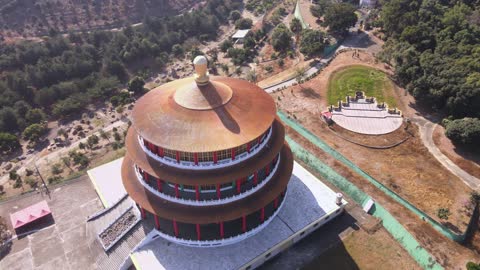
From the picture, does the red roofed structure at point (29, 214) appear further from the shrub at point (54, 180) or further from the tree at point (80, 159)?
the tree at point (80, 159)

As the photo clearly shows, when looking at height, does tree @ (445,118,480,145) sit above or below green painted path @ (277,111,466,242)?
above

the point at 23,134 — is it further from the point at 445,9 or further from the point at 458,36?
the point at 445,9

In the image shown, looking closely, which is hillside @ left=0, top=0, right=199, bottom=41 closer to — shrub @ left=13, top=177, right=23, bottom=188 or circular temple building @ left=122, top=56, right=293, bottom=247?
shrub @ left=13, top=177, right=23, bottom=188

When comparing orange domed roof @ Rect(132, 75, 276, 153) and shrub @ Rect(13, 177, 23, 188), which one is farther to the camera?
shrub @ Rect(13, 177, 23, 188)

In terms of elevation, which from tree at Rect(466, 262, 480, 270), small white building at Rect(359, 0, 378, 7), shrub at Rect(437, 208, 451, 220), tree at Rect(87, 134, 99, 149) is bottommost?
tree at Rect(87, 134, 99, 149)

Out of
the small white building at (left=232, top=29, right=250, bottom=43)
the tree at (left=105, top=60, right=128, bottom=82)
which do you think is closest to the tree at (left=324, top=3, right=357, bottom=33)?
the small white building at (left=232, top=29, right=250, bottom=43)

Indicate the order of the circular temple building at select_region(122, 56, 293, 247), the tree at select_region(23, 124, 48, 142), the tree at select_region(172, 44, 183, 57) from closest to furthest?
1. the circular temple building at select_region(122, 56, 293, 247)
2. the tree at select_region(23, 124, 48, 142)
3. the tree at select_region(172, 44, 183, 57)

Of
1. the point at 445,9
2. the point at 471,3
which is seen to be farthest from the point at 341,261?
the point at 471,3
